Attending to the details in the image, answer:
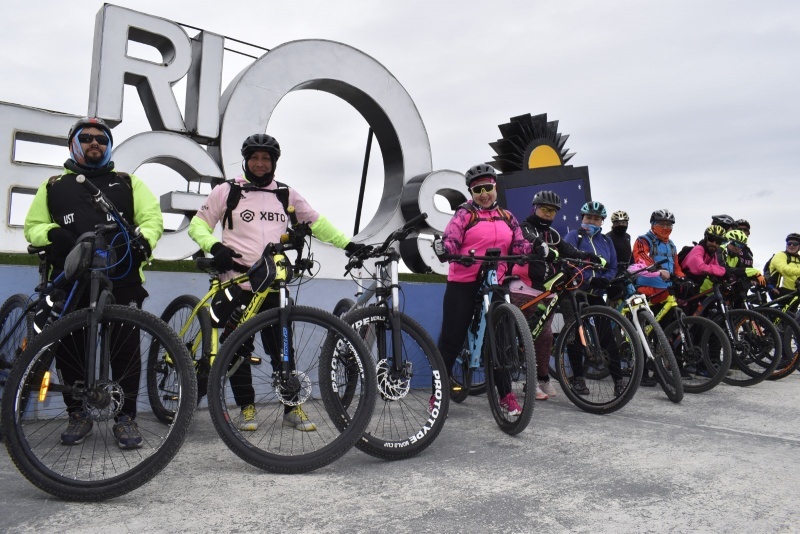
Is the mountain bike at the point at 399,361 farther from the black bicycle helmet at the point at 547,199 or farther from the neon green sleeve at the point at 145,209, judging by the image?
the black bicycle helmet at the point at 547,199

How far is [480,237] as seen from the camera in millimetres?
4715

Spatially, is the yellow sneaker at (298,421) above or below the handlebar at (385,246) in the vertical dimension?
below

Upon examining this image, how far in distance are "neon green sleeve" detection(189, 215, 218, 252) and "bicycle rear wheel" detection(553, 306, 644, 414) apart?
301 cm

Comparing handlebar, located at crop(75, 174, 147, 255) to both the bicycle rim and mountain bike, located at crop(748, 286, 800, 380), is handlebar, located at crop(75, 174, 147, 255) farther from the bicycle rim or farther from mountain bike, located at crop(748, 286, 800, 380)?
mountain bike, located at crop(748, 286, 800, 380)

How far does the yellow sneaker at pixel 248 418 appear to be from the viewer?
3.78 metres

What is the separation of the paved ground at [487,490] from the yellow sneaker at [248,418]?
0.61ft

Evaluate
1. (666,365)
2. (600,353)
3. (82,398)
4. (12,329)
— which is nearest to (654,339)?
(666,365)

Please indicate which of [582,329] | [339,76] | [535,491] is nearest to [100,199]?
[535,491]

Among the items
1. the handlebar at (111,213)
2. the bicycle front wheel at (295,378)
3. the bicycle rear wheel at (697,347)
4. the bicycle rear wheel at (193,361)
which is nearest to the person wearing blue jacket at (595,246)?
the bicycle rear wheel at (697,347)

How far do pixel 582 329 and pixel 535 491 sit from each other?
2.44m

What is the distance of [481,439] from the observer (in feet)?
13.1

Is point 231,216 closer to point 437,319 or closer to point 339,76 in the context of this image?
point 437,319

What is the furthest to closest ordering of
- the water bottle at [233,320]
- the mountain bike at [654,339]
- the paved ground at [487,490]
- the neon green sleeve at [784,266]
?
the neon green sleeve at [784,266] → the mountain bike at [654,339] → the water bottle at [233,320] → the paved ground at [487,490]

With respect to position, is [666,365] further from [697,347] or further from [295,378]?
[295,378]
